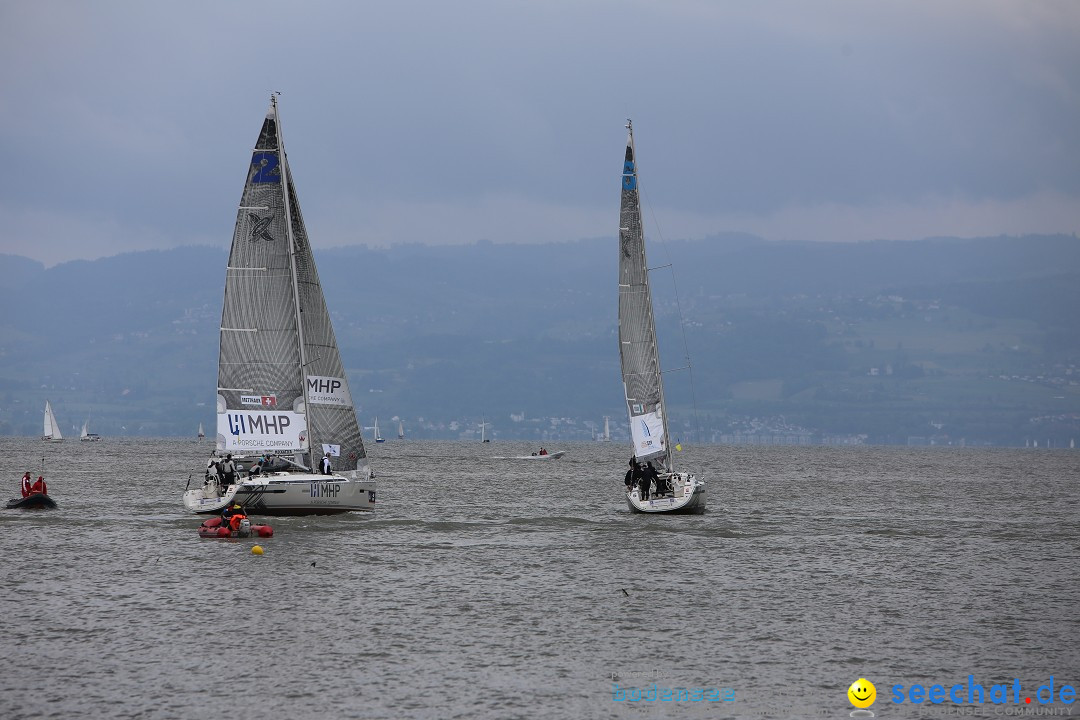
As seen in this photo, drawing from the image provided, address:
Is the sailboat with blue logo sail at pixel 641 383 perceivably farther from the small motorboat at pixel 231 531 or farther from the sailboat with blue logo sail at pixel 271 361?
the small motorboat at pixel 231 531

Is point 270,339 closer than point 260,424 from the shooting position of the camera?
No

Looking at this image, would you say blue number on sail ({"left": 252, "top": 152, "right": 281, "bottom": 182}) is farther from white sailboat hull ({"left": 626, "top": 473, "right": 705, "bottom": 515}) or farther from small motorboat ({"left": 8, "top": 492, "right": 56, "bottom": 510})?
white sailboat hull ({"left": 626, "top": 473, "right": 705, "bottom": 515})

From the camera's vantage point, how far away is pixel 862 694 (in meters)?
24.4

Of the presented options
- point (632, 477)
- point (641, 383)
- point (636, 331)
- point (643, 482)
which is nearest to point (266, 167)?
point (636, 331)

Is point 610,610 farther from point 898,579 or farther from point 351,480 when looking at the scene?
point 351,480

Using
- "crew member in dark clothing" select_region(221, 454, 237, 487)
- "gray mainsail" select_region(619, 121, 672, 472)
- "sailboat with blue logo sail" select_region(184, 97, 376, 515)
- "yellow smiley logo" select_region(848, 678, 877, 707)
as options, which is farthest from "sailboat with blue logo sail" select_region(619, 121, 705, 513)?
"yellow smiley logo" select_region(848, 678, 877, 707)

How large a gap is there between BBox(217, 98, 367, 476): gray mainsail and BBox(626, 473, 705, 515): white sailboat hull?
11.8m

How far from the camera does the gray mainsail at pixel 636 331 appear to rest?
55312 millimetres

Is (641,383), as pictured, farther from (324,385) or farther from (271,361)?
(271,361)

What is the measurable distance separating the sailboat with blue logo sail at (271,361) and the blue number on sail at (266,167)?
38 millimetres

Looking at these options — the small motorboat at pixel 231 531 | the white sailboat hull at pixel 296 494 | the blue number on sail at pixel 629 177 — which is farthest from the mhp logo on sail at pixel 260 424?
the blue number on sail at pixel 629 177

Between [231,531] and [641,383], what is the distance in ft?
58.4

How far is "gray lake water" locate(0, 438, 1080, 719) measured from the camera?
24.8 meters

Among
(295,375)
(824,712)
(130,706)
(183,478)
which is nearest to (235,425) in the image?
(295,375)
